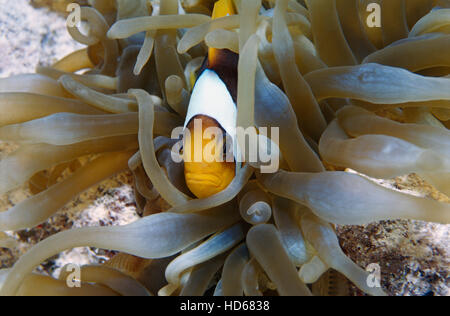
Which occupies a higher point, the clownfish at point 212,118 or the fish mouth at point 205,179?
the clownfish at point 212,118

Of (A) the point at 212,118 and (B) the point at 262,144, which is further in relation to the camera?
(A) the point at 212,118

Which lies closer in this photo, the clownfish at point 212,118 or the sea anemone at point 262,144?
the sea anemone at point 262,144

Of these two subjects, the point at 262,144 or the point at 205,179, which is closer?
the point at 262,144

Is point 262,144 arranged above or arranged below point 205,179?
above

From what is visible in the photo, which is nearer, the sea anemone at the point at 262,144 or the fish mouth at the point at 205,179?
the sea anemone at the point at 262,144

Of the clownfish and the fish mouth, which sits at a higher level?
the clownfish
